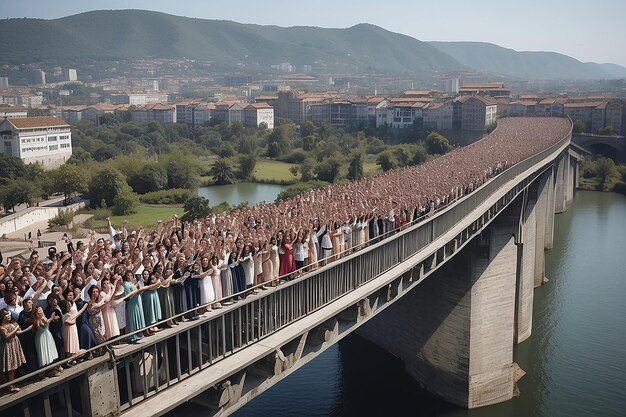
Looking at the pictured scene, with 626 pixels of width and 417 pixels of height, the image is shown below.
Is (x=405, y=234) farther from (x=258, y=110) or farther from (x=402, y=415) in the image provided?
(x=258, y=110)

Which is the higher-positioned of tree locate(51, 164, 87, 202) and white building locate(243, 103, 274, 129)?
white building locate(243, 103, 274, 129)

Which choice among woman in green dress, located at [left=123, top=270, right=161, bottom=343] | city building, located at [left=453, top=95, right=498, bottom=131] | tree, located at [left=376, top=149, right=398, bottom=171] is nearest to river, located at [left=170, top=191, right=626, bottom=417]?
woman in green dress, located at [left=123, top=270, right=161, bottom=343]

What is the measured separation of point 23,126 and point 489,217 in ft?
244

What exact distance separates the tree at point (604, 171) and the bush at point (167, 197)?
140 ft

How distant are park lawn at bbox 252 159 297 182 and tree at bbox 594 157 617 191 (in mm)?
32891

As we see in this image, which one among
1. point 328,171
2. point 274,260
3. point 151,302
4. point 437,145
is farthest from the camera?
point 437,145

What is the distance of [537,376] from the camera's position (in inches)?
951

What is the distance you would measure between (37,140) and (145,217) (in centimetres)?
3854

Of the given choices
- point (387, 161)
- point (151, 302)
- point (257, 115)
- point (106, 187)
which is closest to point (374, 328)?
point (151, 302)

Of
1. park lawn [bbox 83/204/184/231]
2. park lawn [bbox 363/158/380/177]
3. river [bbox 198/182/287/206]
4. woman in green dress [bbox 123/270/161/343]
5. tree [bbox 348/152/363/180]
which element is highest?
woman in green dress [bbox 123/270/161/343]

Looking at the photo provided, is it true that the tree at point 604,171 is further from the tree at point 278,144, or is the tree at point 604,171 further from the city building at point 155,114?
the city building at point 155,114

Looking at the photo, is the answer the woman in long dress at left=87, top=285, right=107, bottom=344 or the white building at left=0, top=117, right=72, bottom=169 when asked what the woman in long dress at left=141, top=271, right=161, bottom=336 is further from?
the white building at left=0, top=117, right=72, bottom=169

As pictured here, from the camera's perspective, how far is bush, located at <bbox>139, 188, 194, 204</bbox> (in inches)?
2468

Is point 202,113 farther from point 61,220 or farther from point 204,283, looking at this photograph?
point 204,283
